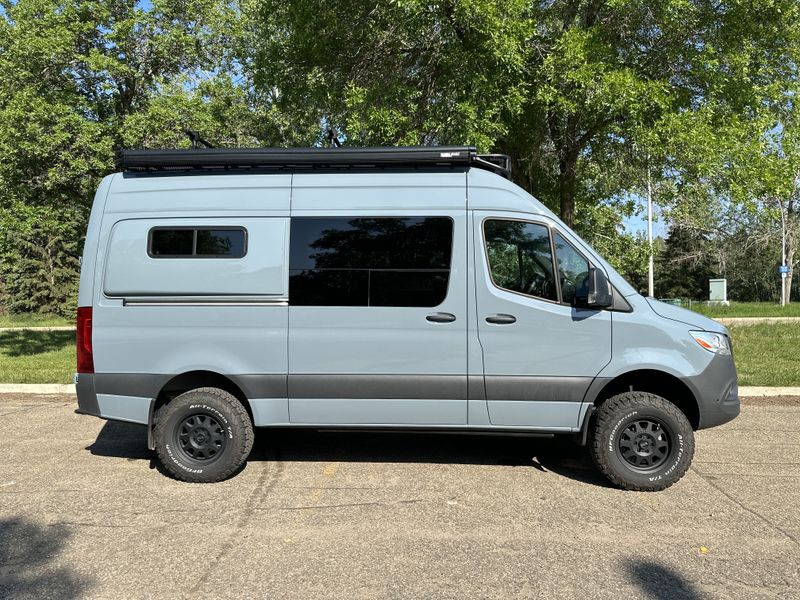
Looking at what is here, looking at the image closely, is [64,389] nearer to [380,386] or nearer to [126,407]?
[126,407]

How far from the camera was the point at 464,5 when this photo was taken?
7.80 meters

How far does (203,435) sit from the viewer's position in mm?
4988

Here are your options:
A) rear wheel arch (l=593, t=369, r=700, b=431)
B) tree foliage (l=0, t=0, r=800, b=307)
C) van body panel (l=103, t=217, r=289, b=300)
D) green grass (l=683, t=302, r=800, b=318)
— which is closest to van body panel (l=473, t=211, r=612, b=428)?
rear wheel arch (l=593, t=369, r=700, b=431)

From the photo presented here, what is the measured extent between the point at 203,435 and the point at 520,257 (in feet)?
9.61

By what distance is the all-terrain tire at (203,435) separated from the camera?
4922mm

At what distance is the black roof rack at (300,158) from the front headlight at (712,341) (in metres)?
2.16

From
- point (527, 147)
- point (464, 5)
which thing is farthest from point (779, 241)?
point (464, 5)

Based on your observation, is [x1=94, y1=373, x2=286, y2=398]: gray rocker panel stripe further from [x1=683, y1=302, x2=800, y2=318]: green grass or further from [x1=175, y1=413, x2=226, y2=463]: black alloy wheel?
[x1=683, y1=302, x2=800, y2=318]: green grass

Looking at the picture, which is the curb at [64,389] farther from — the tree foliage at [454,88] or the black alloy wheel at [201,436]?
the black alloy wheel at [201,436]

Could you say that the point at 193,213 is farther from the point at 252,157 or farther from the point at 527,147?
the point at 527,147

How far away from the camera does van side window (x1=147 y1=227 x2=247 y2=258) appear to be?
491cm

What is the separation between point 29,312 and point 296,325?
38.4 metres

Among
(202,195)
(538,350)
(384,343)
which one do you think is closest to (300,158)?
A: (202,195)

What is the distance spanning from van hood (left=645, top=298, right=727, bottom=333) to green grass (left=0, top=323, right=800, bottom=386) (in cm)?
468
